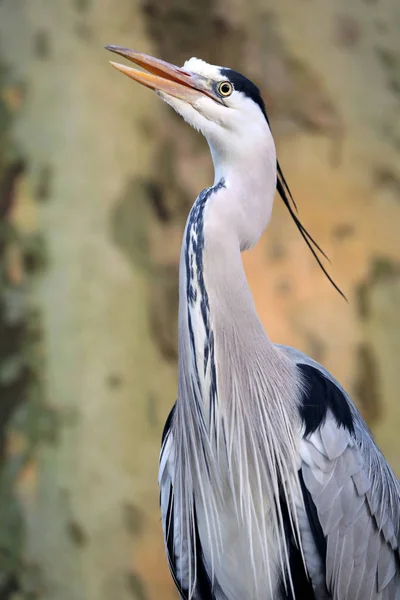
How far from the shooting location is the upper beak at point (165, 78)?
1457 mm

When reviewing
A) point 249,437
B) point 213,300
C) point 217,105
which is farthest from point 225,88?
point 249,437

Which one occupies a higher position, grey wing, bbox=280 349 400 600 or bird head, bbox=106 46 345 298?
bird head, bbox=106 46 345 298

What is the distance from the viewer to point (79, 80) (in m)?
3.20

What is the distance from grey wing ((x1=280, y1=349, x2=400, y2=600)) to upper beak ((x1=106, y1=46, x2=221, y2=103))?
2.28 feet

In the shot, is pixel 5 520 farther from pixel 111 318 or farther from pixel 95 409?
pixel 111 318

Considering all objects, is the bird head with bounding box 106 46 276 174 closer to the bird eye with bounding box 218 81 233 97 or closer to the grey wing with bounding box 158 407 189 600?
the bird eye with bounding box 218 81 233 97

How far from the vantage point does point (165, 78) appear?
1505 millimetres

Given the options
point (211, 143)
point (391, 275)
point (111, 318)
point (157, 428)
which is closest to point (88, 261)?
point (111, 318)

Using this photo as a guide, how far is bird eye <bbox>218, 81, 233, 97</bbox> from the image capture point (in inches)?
60.0

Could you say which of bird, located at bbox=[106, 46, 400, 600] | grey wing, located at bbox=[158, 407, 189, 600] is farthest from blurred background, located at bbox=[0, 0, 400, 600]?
bird, located at bbox=[106, 46, 400, 600]

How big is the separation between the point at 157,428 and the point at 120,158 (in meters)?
1.14

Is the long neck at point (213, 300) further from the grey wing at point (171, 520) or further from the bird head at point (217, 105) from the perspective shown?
the grey wing at point (171, 520)

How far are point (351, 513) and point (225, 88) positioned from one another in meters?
0.89

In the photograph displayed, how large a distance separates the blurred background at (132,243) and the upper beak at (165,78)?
171 cm
